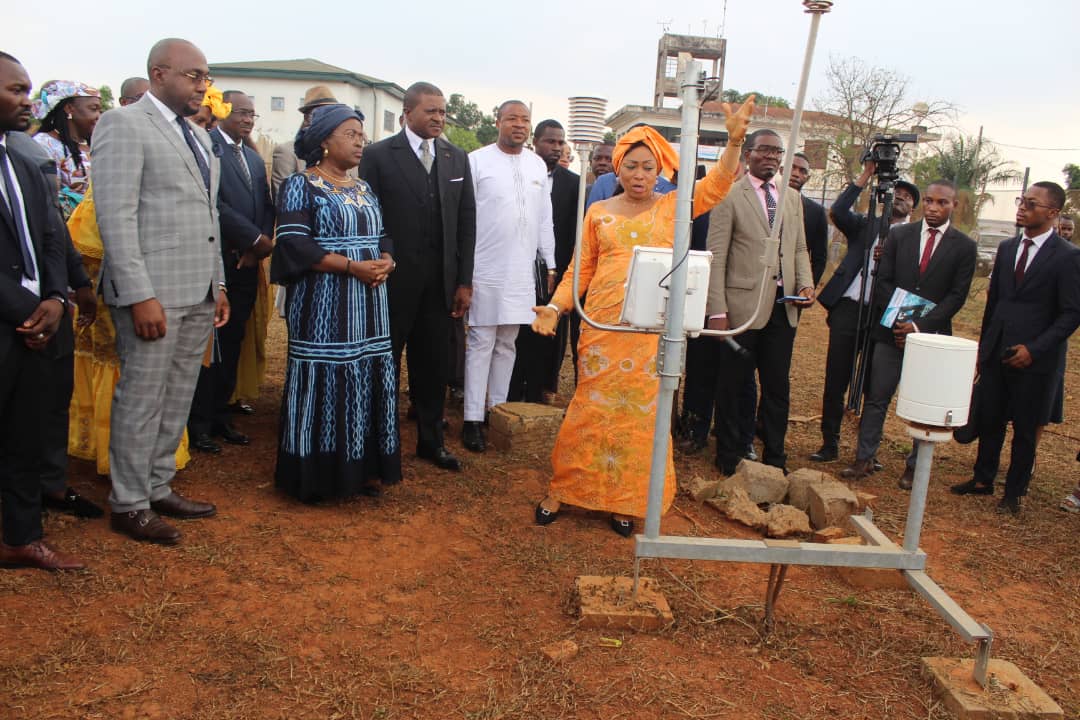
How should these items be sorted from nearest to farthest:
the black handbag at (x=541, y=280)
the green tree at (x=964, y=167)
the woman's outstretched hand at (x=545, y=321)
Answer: the woman's outstretched hand at (x=545, y=321) → the black handbag at (x=541, y=280) → the green tree at (x=964, y=167)

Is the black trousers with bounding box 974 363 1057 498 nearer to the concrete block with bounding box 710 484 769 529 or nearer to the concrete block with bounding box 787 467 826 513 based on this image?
the concrete block with bounding box 787 467 826 513

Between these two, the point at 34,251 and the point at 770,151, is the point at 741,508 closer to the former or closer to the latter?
the point at 770,151

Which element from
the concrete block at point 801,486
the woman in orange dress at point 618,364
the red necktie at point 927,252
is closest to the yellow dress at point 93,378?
the woman in orange dress at point 618,364

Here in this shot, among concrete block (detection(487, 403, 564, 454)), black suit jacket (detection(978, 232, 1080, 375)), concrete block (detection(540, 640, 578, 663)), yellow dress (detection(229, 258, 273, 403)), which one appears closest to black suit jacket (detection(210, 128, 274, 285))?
yellow dress (detection(229, 258, 273, 403))

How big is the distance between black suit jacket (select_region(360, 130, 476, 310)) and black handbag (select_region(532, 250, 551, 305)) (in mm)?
1152

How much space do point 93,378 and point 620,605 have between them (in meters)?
2.69

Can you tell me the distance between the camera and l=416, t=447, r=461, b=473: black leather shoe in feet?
15.0

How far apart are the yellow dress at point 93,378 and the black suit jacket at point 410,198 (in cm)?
135

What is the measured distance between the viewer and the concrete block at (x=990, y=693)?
2.47 m

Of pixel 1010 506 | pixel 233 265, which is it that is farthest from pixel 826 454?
pixel 233 265

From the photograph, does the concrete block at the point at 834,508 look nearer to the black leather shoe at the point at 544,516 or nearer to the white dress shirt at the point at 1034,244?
the black leather shoe at the point at 544,516

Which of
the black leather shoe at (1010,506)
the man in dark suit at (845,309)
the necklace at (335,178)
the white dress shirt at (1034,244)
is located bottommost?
the black leather shoe at (1010,506)

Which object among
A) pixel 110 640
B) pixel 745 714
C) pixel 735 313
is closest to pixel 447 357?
pixel 735 313

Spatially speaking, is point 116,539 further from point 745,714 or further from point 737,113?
point 737,113
